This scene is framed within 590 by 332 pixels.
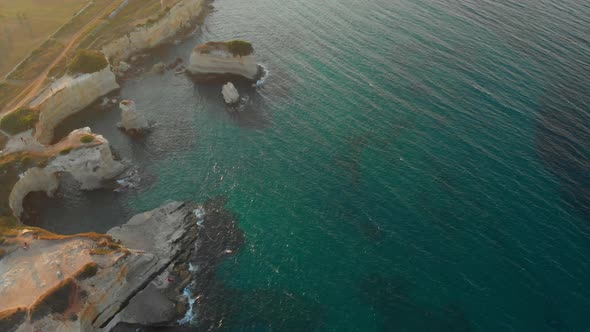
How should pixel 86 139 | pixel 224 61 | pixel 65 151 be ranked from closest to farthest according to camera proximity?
1. pixel 65 151
2. pixel 86 139
3. pixel 224 61

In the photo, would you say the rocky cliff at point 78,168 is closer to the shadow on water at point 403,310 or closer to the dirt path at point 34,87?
the dirt path at point 34,87

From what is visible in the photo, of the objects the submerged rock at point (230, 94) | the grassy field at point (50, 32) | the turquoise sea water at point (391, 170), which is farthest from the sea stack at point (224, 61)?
the grassy field at point (50, 32)

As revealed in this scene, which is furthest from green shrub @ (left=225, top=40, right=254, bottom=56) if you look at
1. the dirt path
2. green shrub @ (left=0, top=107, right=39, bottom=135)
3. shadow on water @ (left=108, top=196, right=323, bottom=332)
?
shadow on water @ (left=108, top=196, right=323, bottom=332)

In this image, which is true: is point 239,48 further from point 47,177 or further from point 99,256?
point 99,256

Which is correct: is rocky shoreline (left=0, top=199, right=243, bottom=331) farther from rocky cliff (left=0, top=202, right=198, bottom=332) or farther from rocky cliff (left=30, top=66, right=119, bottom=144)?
rocky cliff (left=30, top=66, right=119, bottom=144)

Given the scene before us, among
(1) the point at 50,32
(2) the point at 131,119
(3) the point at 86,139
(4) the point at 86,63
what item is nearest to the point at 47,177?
(3) the point at 86,139

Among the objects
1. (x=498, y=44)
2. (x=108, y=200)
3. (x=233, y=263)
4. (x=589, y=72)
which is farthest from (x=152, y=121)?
(x=589, y=72)
